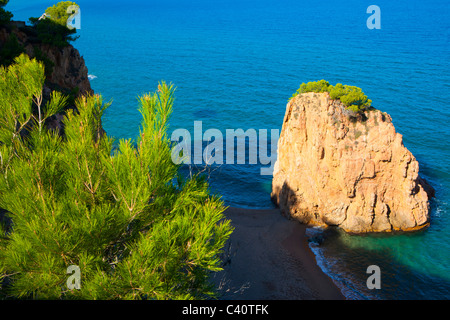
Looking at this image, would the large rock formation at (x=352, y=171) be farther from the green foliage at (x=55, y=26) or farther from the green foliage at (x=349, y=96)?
the green foliage at (x=55, y=26)

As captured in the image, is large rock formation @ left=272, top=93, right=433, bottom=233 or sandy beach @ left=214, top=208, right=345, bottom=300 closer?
sandy beach @ left=214, top=208, right=345, bottom=300

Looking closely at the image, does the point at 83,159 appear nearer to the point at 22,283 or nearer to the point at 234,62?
the point at 22,283

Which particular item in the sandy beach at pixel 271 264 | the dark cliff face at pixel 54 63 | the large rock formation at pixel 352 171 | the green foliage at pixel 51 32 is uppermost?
the green foliage at pixel 51 32

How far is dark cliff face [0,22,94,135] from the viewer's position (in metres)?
28.8

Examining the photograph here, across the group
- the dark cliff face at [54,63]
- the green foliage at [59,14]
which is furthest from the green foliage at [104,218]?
the green foliage at [59,14]

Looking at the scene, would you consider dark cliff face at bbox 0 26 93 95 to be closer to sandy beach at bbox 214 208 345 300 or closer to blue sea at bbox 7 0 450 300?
blue sea at bbox 7 0 450 300

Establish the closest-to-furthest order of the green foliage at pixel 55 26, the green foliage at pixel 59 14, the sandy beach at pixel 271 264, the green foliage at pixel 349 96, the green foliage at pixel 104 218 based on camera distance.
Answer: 1. the green foliage at pixel 104 218
2. the sandy beach at pixel 271 264
3. the green foliage at pixel 349 96
4. the green foliage at pixel 55 26
5. the green foliage at pixel 59 14

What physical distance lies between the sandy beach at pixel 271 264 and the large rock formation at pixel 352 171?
2803mm

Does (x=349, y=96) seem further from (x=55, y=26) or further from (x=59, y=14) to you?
(x=59, y=14)

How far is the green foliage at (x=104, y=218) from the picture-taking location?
30.7 feet

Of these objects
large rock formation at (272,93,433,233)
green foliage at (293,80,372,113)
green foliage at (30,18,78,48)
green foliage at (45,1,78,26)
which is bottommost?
large rock formation at (272,93,433,233)

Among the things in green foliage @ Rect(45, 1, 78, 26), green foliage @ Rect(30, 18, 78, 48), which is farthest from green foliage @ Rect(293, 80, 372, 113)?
green foliage @ Rect(45, 1, 78, 26)

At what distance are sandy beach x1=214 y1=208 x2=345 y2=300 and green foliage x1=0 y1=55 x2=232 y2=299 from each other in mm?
12827

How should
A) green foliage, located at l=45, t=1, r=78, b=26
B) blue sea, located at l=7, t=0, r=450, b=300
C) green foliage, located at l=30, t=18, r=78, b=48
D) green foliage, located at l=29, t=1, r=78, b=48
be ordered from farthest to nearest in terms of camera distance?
green foliage, located at l=45, t=1, r=78, b=26
green foliage, located at l=29, t=1, r=78, b=48
green foliage, located at l=30, t=18, r=78, b=48
blue sea, located at l=7, t=0, r=450, b=300
